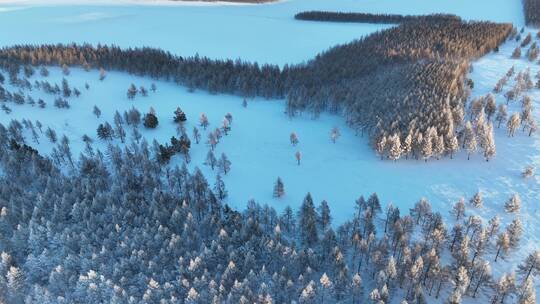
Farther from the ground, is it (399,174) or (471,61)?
(471,61)

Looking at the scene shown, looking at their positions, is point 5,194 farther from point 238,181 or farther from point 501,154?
point 501,154

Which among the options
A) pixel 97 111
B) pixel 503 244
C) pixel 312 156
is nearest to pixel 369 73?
pixel 312 156

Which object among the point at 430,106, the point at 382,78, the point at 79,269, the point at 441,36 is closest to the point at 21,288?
the point at 79,269

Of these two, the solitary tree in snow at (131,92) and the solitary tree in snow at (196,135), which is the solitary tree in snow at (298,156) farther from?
the solitary tree in snow at (131,92)

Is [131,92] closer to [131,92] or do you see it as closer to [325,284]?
[131,92]

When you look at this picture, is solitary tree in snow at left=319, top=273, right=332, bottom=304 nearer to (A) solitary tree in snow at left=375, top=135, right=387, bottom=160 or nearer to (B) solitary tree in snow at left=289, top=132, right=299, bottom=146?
(A) solitary tree in snow at left=375, top=135, right=387, bottom=160

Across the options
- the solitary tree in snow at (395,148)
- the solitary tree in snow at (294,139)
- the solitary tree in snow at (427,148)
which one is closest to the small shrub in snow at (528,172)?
the solitary tree in snow at (427,148)
